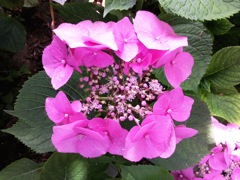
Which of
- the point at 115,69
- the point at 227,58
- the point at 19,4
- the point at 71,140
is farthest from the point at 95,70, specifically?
the point at 19,4

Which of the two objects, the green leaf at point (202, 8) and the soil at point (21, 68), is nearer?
the green leaf at point (202, 8)

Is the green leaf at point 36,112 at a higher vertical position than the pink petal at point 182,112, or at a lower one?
lower

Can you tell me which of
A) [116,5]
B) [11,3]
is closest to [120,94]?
[116,5]

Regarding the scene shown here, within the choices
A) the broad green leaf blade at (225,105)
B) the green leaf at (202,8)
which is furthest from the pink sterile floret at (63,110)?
the broad green leaf blade at (225,105)

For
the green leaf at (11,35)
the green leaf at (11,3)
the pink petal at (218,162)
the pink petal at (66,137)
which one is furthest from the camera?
the green leaf at (11,35)

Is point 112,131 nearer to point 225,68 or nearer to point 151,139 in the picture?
point 151,139

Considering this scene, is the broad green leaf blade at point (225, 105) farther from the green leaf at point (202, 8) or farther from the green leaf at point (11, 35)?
the green leaf at point (11, 35)

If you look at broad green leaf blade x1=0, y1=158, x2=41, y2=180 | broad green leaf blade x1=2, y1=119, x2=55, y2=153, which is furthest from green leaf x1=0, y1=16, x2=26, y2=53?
broad green leaf blade x1=2, y1=119, x2=55, y2=153

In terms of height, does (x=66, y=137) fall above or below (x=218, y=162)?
above
